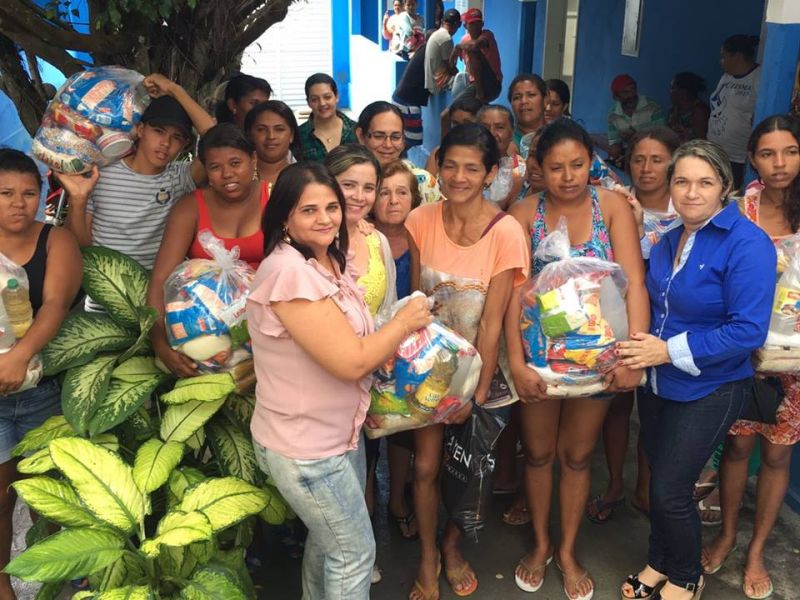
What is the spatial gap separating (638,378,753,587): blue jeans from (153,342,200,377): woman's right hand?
5.52 ft

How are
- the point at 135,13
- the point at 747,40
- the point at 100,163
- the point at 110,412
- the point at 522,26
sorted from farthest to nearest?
the point at 522,26 < the point at 747,40 < the point at 135,13 < the point at 100,163 < the point at 110,412

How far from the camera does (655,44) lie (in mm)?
7133

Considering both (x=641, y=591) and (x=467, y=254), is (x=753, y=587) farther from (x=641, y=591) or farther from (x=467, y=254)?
(x=467, y=254)

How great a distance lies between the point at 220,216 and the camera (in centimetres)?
303

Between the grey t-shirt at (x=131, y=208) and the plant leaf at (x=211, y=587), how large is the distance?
1.32 metres

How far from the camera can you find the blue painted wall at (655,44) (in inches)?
249

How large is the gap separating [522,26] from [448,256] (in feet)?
23.3

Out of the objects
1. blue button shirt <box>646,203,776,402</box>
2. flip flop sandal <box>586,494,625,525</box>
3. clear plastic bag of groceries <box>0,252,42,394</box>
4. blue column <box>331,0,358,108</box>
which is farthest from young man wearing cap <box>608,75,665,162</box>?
blue column <box>331,0,358,108</box>

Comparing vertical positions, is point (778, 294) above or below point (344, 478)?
above

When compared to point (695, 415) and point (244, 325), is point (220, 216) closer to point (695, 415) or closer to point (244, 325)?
point (244, 325)

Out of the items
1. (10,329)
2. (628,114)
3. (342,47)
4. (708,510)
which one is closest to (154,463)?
(10,329)

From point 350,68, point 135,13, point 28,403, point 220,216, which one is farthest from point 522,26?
point 350,68

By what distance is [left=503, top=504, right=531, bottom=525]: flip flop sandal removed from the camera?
12.0ft

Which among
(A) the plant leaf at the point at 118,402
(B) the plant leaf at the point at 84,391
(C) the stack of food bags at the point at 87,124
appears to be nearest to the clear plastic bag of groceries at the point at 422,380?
(A) the plant leaf at the point at 118,402
